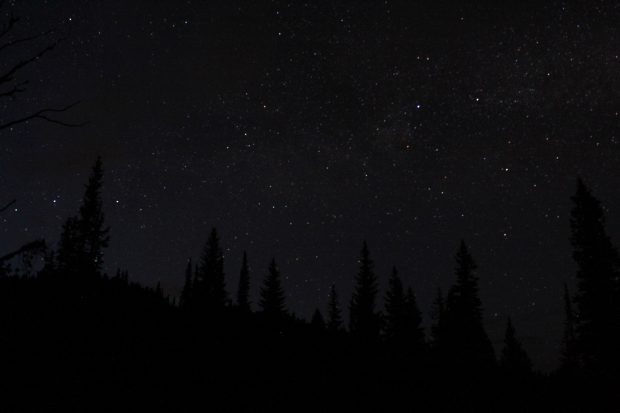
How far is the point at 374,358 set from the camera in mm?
27547

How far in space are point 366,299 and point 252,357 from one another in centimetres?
2649

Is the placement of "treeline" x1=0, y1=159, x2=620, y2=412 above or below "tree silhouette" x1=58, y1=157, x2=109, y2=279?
below

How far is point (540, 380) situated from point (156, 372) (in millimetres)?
21598

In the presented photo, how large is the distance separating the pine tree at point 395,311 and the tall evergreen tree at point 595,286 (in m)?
18.4

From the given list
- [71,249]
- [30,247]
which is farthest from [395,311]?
[30,247]

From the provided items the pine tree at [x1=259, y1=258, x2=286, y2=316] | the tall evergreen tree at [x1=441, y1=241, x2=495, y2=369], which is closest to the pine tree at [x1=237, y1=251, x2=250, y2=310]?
the pine tree at [x1=259, y1=258, x2=286, y2=316]

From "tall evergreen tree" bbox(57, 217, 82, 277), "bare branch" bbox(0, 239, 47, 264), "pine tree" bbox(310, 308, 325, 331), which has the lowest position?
"bare branch" bbox(0, 239, 47, 264)

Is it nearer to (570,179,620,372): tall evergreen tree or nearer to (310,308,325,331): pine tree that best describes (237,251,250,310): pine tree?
(310,308,325,331): pine tree

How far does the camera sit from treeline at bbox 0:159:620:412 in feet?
49.2

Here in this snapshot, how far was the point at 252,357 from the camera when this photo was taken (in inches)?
857

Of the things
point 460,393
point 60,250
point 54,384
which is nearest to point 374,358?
point 460,393

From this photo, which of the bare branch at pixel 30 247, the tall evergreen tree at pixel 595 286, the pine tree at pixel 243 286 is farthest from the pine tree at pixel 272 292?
the bare branch at pixel 30 247

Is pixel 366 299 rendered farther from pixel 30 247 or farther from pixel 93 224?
pixel 30 247

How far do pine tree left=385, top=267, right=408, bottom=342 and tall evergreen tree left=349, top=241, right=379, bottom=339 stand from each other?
1.51m
